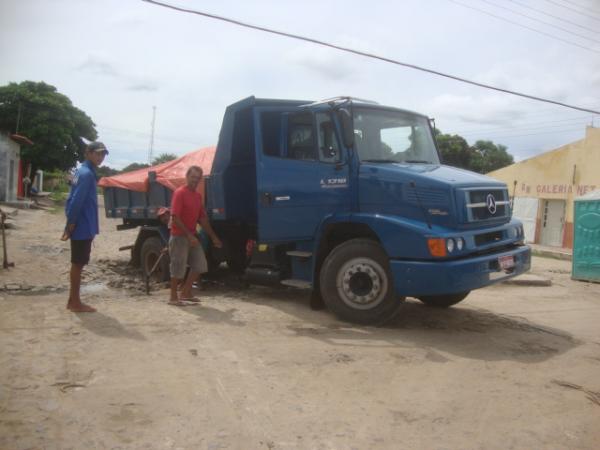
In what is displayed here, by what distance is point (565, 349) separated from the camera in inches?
203

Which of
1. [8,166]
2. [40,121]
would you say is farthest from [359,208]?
[40,121]

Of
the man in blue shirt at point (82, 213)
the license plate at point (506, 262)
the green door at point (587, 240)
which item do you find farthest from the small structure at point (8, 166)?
the license plate at point (506, 262)

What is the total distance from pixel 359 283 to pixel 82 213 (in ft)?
10.0

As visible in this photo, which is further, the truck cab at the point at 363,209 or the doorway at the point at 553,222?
the doorway at the point at 553,222

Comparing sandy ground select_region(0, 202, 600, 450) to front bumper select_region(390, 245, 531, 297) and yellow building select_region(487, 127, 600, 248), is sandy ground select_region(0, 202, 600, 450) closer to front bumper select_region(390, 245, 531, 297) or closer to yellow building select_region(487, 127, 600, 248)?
front bumper select_region(390, 245, 531, 297)

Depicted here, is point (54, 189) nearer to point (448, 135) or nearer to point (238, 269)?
point (448, 135)

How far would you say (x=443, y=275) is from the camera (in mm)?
5008

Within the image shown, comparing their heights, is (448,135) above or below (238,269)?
above

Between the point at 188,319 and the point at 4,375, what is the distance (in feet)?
6.84

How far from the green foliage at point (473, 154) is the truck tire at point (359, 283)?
92.9 ft

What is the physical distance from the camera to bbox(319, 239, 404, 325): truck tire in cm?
549

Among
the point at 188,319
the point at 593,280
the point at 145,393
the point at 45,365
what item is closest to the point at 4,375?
the point at 45,365

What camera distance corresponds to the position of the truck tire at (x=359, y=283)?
5488 millimetres

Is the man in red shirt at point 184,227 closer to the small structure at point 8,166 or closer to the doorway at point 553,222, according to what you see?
the doorway at point 553,222
